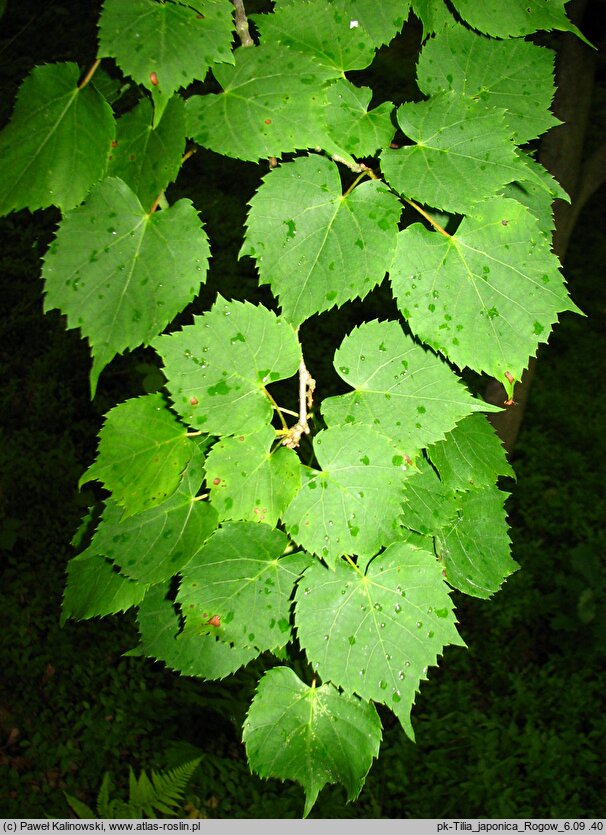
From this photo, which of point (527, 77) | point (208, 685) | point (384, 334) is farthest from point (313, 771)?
point (208, 685)

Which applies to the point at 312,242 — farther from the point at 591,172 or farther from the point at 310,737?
the point at 591,172

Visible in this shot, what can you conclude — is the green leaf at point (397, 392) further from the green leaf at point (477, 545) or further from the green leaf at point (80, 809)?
the green leaf at point (80, 809)

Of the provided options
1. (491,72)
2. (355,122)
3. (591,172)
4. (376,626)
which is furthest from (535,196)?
(591,172)

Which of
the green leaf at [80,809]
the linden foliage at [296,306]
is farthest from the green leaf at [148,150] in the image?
the green leaf at [80,809]

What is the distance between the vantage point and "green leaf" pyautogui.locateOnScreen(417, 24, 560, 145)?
0.96m

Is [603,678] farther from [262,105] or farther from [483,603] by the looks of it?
[262,105]

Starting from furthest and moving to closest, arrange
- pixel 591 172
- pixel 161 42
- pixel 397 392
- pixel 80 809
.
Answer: pixel 591 172, pixel 80 809, pixel 397 392, pixel 161 42

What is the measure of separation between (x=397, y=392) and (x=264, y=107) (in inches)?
16.1

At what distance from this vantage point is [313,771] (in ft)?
3.27

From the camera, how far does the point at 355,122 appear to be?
0.89 metres

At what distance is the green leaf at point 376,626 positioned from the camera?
0.91m

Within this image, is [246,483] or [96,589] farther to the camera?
[96,589]

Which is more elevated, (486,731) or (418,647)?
(418,647)

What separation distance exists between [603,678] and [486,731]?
1.95 ft
